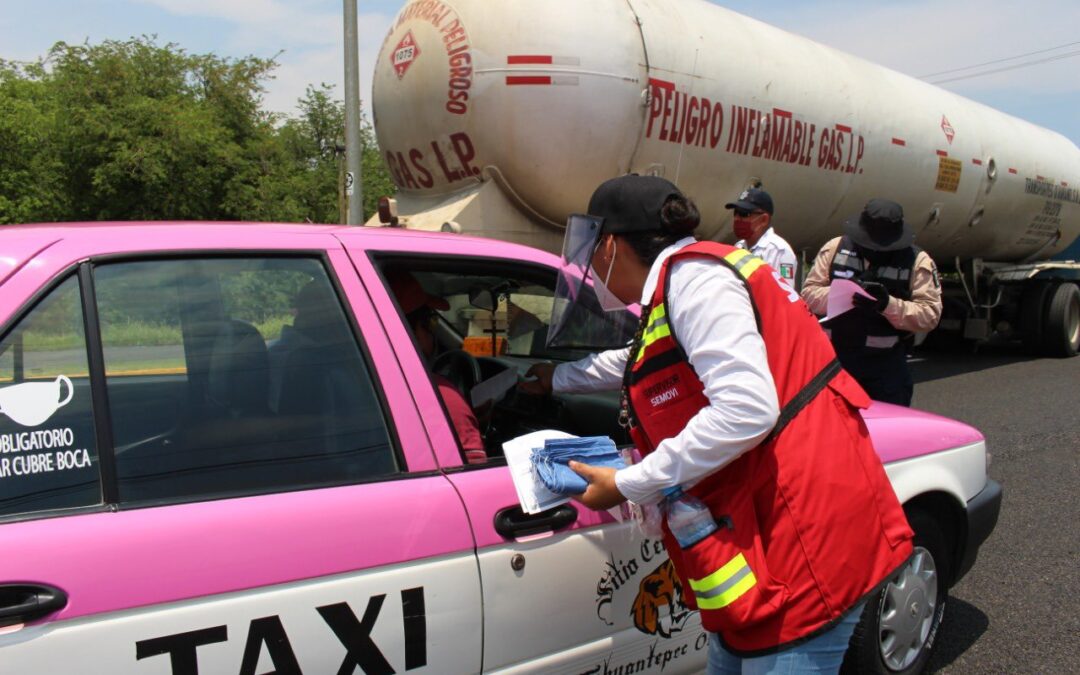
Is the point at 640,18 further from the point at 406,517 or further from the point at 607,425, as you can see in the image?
the point at 406,517

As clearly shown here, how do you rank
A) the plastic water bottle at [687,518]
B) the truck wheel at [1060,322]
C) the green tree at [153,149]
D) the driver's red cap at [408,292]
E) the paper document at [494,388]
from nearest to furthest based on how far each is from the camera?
the plastic water bottle at [687,518] < the driver's red cap at [408,292] < the paper document at [494,388] < the truck wheel at [1060,322] < the green tree at [153,149]

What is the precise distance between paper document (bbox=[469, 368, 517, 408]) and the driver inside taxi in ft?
0.68

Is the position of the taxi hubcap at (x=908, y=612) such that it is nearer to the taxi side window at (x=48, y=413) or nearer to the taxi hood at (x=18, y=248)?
the taxi side window at (x=48, y=413)

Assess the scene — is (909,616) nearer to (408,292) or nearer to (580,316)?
(580,316)

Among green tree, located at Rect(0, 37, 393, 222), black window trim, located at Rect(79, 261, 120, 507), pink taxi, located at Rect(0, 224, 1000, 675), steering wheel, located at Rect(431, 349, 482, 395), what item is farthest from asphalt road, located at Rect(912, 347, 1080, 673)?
green tree, located at Rect(0, 37, 393, 222)

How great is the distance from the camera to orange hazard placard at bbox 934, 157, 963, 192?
8.37 metres

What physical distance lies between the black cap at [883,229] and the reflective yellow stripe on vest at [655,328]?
2.98 metres

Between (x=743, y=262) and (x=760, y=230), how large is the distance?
157 inches

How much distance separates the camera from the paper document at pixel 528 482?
6.00 ft

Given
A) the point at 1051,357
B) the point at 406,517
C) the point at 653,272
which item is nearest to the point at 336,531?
the point at 406,517

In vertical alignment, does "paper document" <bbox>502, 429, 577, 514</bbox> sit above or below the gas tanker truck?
below


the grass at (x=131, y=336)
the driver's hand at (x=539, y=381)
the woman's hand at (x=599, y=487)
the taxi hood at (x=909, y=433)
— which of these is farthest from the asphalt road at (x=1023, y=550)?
the grass at (x=131, y=336)

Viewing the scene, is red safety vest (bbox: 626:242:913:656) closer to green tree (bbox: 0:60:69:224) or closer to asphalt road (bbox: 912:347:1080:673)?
asphalt road (bbox: 912:347:1080:673)

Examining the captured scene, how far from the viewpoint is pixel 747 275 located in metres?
1.65
